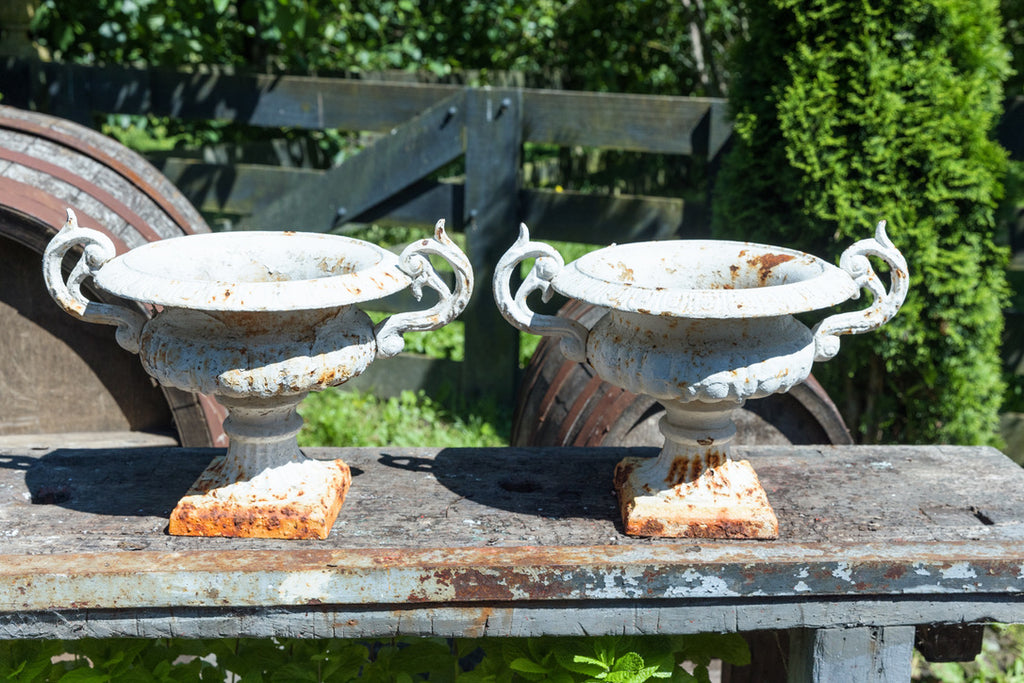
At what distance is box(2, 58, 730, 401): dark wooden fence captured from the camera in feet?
12.8

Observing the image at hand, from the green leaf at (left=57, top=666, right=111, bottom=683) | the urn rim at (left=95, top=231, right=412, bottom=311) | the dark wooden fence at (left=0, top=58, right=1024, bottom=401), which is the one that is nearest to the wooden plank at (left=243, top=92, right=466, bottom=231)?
the dark wooden fence at (left=0, top=58, right=1024, bottom=401)

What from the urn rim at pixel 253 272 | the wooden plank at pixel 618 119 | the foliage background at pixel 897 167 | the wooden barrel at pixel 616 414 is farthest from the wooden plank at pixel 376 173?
the urn rim at pixel 253 272

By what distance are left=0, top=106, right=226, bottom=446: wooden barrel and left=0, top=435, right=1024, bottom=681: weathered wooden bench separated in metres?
0.84

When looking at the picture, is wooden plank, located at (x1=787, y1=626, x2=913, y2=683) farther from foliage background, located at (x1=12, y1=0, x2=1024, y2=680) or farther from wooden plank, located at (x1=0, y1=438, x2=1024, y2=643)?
foliage background, located at (x1=12, y1=0, x2=1024, y2=680)

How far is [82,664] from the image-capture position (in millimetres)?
2059

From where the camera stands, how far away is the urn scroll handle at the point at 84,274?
1795 millimetres

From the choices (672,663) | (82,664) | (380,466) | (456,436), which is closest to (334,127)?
(456,436)

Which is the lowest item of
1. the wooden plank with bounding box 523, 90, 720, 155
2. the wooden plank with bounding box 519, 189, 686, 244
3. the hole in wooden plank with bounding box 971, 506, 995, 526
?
the hole in wooden plank with bounding box 971, 506, 995, 526

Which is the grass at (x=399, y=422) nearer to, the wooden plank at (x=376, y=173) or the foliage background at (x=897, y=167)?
the wooden plank at (x=376, y=173)

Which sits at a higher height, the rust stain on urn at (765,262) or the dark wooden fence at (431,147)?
the dark wooden fence at (431,147)

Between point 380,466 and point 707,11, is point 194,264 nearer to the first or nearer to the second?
point 380,466

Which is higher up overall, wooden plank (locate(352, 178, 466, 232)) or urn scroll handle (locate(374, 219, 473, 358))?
wooden plank (locate(352, 178, 466, 232))

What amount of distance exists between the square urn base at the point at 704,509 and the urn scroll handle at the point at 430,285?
0.53 meters

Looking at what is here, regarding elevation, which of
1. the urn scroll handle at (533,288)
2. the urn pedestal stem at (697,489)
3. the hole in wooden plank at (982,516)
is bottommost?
the hole in wooden plank at (982,516)
